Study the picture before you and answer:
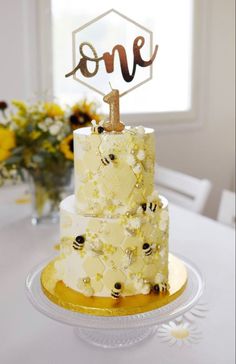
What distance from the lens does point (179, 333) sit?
87 cm

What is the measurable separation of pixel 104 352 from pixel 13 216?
0.81m

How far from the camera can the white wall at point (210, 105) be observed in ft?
6.54

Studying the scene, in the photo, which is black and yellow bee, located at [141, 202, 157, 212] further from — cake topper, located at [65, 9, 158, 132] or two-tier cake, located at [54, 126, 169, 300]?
cake topper, located at [65, 9, 158, 132]

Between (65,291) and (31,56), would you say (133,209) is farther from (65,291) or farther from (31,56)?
(31,56)

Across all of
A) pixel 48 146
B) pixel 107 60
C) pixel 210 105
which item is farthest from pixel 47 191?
pixel 210 105

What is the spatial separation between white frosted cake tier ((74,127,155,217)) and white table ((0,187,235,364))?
25 cm

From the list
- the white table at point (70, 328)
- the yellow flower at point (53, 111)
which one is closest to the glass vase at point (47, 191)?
the white table at point (70, 328)

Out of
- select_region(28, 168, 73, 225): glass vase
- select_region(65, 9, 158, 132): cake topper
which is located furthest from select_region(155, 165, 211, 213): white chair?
select_region(65, 9, 158, 132): cake topper

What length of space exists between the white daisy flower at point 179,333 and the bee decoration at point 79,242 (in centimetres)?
24

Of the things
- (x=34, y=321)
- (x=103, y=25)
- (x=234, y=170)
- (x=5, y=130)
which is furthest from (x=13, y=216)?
(x=234, y=170)

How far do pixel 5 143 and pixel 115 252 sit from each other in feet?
2.05

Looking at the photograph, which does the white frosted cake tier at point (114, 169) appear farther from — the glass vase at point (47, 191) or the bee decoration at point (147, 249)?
the glass vase at point (47, 191)

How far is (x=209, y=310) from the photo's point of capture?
0.95 meters

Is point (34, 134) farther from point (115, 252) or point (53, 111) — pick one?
point (115, 252)
